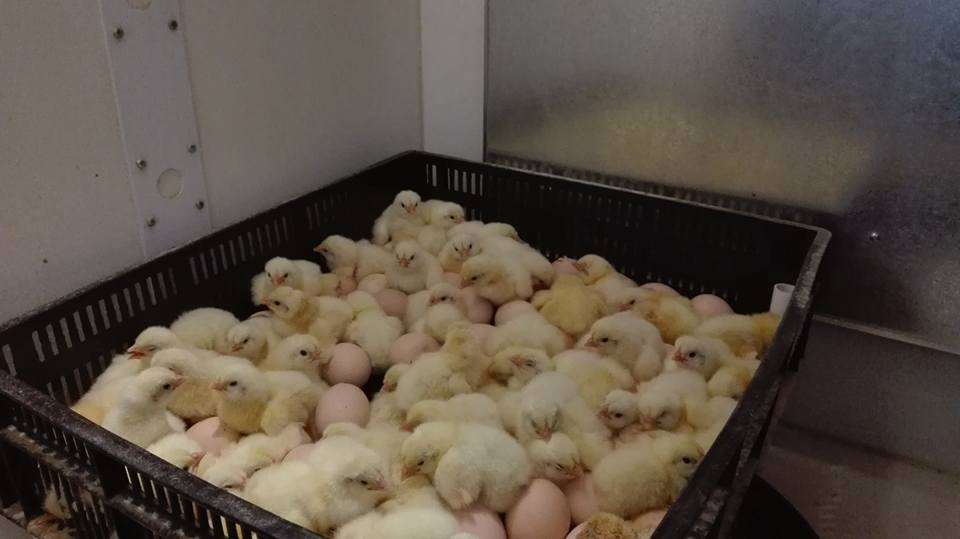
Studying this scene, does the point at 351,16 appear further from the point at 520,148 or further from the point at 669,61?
the point at 669,61

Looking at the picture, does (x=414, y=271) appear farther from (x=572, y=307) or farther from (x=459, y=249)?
(x=572, y=307)

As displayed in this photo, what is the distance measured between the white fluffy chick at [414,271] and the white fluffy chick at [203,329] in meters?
0.37

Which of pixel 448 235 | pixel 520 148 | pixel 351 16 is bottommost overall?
pixel 448 235

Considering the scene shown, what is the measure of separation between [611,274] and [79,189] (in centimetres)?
98

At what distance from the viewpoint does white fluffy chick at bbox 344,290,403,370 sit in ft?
4.60

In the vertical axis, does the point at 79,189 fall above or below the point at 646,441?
above

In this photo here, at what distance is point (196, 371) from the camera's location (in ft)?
3.98

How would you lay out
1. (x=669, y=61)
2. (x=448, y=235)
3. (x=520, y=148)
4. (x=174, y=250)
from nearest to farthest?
(x=174, y=250), (x=669, y=61), (x=448, y=235), (x=520, y=148)

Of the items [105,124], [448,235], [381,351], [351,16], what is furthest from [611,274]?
[105,124]

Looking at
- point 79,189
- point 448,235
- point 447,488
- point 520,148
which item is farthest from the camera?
point 520,148

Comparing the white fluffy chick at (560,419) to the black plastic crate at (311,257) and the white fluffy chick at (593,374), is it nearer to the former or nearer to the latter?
the white fluffy chick at (593,374)

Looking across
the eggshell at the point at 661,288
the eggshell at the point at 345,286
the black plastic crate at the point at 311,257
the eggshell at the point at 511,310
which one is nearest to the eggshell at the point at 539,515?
the black plastic crate at the point at 311,257

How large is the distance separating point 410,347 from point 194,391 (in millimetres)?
377

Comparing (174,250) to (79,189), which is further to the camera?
(174,250)
